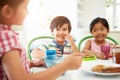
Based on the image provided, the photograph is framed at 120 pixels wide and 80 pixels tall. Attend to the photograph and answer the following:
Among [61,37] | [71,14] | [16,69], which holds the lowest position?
[16,69]

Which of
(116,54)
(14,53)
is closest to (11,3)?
(14,53)

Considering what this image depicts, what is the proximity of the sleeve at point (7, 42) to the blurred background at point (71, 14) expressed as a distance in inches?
75.0

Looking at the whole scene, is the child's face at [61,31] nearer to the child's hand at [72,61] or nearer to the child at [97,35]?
the child at [97,35]

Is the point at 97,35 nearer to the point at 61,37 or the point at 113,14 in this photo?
the point at 61,37

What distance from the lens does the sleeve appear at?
2.17 ft

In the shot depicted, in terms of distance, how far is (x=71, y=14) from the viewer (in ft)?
10.8

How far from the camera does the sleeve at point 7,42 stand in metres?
0.66

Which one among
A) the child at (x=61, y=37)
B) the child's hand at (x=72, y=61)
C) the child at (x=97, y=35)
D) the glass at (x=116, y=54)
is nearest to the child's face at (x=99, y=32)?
the child at (x=97, y=35)

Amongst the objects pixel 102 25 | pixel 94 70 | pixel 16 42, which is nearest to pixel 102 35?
pixel 102 25

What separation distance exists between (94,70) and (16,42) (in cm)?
48

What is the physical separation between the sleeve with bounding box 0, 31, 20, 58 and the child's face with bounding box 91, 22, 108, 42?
1.54 meters

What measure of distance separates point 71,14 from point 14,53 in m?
2.69

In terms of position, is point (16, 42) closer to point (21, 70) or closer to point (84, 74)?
point (21, 70)

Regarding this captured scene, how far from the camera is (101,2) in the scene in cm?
371
